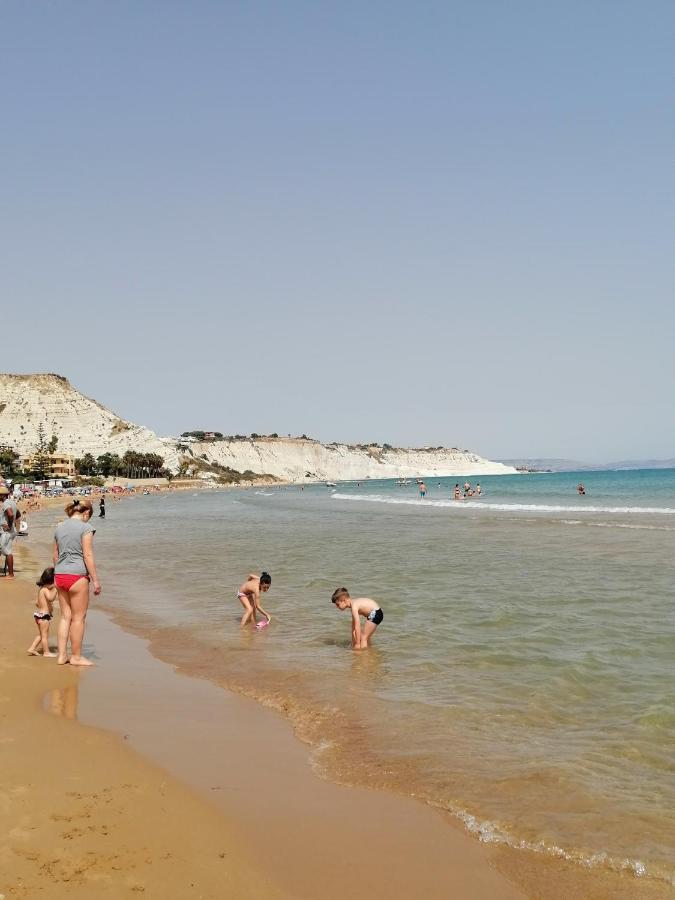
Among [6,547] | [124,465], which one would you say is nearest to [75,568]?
[6,547]

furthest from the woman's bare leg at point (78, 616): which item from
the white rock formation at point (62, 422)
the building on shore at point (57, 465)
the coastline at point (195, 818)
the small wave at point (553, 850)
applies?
the white rock formation at point (62, 422)

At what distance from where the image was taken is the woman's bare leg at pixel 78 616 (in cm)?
858

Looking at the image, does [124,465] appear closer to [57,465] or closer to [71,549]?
[57,465]

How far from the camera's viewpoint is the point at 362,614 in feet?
34.0

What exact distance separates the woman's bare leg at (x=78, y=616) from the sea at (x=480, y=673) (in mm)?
1363

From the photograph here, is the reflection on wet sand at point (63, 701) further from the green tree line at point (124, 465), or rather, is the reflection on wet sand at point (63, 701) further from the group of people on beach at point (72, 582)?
the green tree line at point (124, 465)

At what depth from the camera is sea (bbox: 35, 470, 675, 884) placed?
200 inches

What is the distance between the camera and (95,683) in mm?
8008

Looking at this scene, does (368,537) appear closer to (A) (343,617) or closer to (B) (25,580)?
(B) (25,580)

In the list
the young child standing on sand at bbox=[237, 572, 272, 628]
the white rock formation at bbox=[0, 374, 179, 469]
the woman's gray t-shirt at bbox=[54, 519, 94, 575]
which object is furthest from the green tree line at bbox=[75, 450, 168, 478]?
the woman's gray t-shirt at bbox=[54, 519, 94, 575]

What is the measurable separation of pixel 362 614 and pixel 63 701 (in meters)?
4.49

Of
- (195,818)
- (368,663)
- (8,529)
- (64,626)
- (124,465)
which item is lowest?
(368,663)

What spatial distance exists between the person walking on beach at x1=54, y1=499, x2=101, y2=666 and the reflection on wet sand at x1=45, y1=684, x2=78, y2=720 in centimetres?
104

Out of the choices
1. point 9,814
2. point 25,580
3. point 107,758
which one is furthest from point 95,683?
point 25,580
